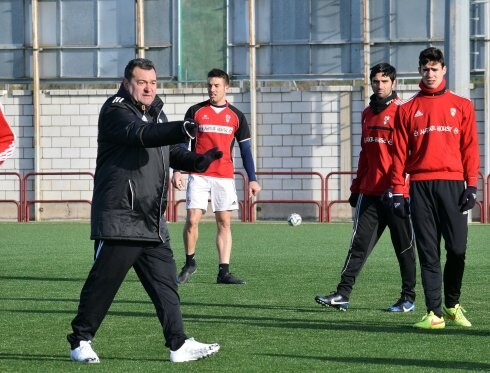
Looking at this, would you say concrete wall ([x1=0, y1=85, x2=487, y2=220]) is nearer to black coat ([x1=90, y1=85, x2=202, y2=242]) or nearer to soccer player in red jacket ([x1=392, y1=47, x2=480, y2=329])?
soccer player in red jacket ([x1=392, y1=47, x2=480, y2=329])

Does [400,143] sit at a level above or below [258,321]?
above

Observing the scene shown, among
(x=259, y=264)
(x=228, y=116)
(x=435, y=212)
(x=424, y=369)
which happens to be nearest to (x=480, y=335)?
(x=435, y=212)

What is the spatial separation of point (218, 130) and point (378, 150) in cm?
331

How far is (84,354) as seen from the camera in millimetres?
8094

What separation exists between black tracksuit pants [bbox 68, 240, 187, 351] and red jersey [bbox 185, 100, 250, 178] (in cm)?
598

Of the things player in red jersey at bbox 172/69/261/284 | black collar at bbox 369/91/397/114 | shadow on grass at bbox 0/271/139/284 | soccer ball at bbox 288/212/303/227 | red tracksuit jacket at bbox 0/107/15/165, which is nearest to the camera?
red tracksuit jacket at bbox 0/107/15/165

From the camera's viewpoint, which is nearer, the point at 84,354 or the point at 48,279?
the point at 84,354

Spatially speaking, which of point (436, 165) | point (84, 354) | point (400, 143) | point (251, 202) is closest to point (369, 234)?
point (400, 143)

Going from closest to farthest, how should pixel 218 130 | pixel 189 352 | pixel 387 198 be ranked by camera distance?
pixel 189 352 < pixel 387 198 < pixel 218 130

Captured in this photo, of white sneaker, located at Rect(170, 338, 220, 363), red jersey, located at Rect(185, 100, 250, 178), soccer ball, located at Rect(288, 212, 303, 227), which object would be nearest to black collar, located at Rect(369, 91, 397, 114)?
red jersey, located at Rect(185, 100, 250, 178)

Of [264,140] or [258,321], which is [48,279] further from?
[264,140]

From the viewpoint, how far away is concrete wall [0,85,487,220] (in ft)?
98.6

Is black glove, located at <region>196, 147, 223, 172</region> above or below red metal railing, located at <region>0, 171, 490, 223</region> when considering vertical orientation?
above

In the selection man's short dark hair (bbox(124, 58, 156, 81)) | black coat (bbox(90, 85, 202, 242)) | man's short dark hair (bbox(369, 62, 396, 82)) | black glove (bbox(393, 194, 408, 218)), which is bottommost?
black glove (bbox(393, 194, 408, 218))
